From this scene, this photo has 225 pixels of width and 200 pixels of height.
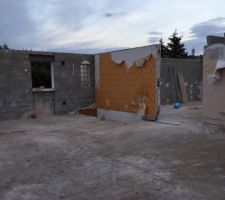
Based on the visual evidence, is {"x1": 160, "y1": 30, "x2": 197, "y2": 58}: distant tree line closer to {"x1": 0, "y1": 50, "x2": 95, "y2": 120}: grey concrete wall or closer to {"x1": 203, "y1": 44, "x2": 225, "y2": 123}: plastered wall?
{"x1": 0, "y1": 50, "x2": 95, "y2": 120}: grey concrete wall

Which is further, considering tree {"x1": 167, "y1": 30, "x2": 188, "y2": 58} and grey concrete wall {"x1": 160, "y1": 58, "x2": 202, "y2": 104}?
tree {"x1": 167, "y1": 30, "x2": 188, "y2": 58}

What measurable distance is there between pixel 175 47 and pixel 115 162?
1032 inches

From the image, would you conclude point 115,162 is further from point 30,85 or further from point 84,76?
point 84,76

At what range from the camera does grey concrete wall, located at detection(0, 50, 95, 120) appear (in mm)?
10954

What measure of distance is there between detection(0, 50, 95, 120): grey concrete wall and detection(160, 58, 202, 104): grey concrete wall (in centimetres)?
394

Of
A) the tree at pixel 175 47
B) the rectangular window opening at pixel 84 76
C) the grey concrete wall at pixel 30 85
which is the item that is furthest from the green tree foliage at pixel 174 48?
the grey concrete wall at pixel 30 85

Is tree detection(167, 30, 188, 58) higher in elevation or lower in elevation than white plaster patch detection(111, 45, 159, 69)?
higher

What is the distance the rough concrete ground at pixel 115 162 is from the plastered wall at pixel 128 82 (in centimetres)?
140

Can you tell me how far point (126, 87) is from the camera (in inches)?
447

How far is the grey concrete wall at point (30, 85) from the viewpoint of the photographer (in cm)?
1095

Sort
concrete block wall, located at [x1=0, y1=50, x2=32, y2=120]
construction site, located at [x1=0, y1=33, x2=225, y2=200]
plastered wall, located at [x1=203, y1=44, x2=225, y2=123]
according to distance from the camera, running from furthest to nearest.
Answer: concrete block wall, located at [x1=0, y1=50, x2=32, y2=120], plastered wall, located at [x1=203, y1=44, x2=225, y2=123], construction site, located at [x1=0, y1=33, x2=225, y2=200]

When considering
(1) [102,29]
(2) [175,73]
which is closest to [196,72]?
(2) [175,73]

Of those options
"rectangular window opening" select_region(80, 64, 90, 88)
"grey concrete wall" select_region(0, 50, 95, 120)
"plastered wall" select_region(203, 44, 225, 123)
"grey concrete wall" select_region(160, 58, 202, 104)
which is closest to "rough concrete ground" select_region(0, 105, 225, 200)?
"plastered wall" select_region(203, 44, 225, 123)

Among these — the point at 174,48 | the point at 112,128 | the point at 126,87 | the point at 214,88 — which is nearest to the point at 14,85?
the point at 126,87
